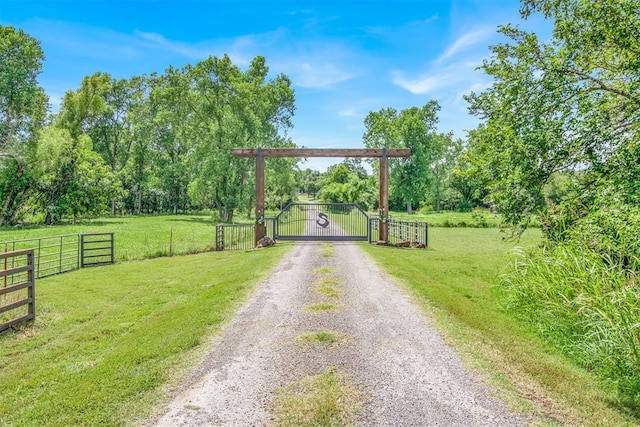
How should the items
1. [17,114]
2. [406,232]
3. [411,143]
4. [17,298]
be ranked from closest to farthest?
[17,298] < [406,232] < [17,114] < [411,143]

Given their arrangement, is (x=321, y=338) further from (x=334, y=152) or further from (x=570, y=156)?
(x=334, y=152)

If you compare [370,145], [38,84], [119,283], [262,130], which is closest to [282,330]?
[119,283]

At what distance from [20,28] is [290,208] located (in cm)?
2998

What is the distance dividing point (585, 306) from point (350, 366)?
3.64 meters

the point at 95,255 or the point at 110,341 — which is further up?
the point at 95,255

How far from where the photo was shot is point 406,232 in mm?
16328

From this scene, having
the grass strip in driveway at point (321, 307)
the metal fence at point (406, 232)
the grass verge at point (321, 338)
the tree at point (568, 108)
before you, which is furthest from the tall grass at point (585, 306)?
the metal fence at point (406, 232)

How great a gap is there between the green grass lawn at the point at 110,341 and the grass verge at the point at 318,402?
127cm

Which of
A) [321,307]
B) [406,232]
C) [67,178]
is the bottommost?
[321,307]

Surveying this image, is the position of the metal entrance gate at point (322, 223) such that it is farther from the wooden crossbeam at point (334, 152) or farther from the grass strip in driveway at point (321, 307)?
the grass strip in driveway at point (321, 307)

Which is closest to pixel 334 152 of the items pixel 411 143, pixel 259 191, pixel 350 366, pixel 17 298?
pixel 259 191

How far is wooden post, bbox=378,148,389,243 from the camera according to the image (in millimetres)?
14602

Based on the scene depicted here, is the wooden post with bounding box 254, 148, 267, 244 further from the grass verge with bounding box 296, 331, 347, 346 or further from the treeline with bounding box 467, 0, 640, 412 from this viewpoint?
the grass verge with bounding box 296, 331, 347, 346

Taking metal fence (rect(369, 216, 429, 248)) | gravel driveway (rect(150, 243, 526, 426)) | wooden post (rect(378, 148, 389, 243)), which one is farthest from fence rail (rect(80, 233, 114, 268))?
wooden post (rect(378, 148, 389, 243))
